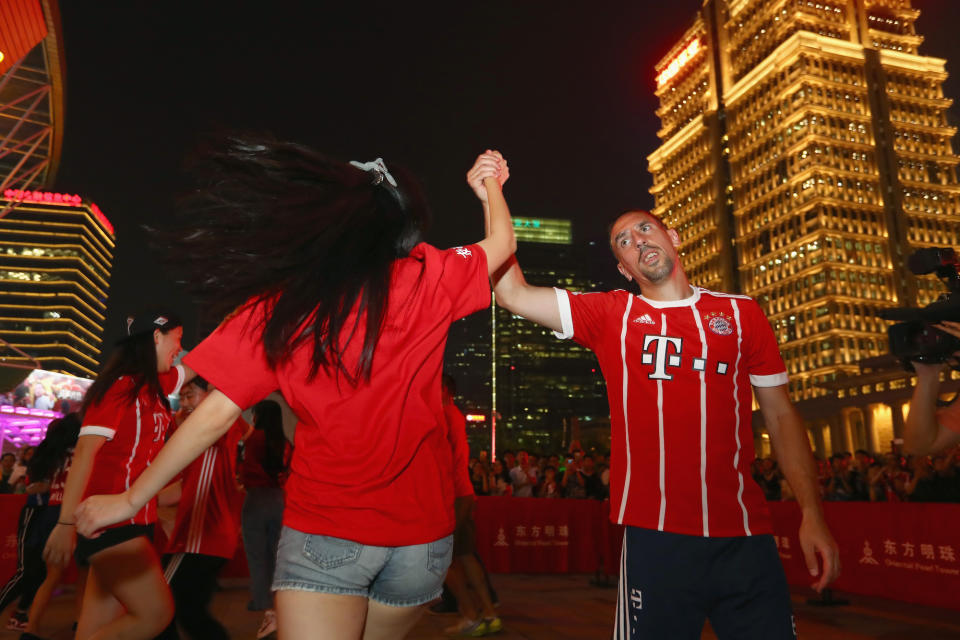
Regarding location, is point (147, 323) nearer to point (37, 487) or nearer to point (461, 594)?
point (461, 594)

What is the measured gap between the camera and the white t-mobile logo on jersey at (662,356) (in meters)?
3.04

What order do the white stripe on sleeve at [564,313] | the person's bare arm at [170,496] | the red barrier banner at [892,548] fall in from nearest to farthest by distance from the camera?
the white stripe on sleeve at [564,313] → the person's bare arm at [170,496] → the red barrier banner at [892,548]

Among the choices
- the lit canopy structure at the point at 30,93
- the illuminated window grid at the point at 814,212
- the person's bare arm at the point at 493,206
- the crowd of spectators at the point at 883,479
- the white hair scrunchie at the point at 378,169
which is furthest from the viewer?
the illuminated window grid at the point at 814,212

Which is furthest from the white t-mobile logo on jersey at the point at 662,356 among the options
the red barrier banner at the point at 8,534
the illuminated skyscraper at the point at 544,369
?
the illuminated skyscraper at the point at 544,369

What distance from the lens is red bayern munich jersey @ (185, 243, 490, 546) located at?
2031mm

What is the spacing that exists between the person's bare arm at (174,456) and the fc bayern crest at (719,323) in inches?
81.5

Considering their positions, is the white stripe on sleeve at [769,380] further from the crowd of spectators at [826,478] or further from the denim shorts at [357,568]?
the crowd of spectators at [826,478]

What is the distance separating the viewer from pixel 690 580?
270cm

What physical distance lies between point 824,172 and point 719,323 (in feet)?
291

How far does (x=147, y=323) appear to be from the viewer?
161 inches

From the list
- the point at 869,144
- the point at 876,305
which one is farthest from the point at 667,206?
the point at 876,305

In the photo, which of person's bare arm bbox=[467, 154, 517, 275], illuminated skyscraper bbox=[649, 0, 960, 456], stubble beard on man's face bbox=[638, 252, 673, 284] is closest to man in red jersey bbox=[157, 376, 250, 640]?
person's bare arm bbox=[467, 154, 517, 275]

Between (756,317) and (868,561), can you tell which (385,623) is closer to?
(756,317)

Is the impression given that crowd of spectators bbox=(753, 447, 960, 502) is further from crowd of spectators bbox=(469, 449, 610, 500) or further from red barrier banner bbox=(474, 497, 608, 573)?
red barrier banner bbox=(474, 497, 608, 573)
